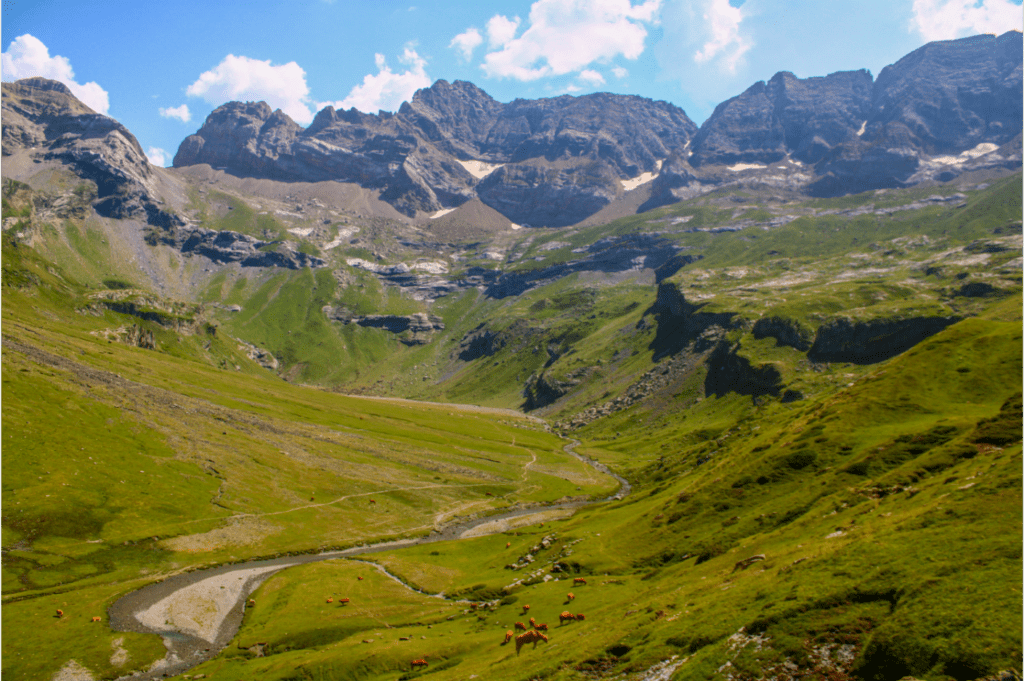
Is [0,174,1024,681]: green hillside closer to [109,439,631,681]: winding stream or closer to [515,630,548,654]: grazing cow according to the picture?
[515,630,548,654]: grazing cow

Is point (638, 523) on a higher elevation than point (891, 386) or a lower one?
lower

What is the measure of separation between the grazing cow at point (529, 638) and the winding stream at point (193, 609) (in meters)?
43.6

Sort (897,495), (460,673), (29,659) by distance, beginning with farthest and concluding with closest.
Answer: (29,659) < (897,495) < (460,673)

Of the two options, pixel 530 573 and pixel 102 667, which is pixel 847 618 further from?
pixel 102 667

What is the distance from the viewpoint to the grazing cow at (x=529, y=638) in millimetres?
42219

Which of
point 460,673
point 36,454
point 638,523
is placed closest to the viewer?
point 460,673

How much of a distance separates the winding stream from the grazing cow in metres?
43.6

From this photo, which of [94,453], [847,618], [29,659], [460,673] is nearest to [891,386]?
[847,618]

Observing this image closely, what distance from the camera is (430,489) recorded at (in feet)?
505

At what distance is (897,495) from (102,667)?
281 feet

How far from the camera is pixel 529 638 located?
141 ft

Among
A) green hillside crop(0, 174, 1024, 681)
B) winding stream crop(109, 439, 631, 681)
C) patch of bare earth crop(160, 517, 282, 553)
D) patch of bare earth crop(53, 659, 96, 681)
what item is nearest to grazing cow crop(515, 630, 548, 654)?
green hillside crop(0, 174, 1024, 681)

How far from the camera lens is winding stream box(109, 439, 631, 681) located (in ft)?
210

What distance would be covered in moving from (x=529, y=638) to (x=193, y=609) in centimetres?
5958
